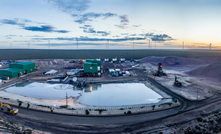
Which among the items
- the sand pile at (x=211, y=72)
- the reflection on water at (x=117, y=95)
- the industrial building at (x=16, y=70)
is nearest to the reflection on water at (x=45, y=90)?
the reflection on water at (x=117, y=95)

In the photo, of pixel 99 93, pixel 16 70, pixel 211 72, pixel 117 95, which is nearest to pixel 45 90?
pixel 99 93

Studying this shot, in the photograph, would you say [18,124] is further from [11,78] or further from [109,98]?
[11,78]

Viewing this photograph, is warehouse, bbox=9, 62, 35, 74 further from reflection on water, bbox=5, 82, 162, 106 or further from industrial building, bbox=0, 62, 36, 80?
reflection on water, bbox=5, 82, 162, 106

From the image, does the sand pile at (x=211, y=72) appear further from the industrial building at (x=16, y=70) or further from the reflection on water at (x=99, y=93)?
the industrial building at (x=16, y=70)

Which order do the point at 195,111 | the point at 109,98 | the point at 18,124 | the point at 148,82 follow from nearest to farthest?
the point at 18,124
the point at 195,111
the point at 109,98
the point at 148,82

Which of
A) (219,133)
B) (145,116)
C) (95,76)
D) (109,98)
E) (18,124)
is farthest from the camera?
(95,76)

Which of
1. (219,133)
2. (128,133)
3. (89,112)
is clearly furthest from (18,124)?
(219,133)
